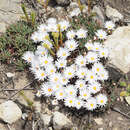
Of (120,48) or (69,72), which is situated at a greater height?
(120,48)

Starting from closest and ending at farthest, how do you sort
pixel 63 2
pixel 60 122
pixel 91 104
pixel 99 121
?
pixel 60 122
pixel 91 104
pixel 99 121
pixel 63 2

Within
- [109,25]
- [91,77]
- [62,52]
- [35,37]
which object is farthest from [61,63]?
[109,25]

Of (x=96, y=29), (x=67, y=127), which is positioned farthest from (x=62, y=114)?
(x=96, y=29)

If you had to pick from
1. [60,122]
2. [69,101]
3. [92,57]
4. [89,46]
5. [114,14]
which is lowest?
[60,122]

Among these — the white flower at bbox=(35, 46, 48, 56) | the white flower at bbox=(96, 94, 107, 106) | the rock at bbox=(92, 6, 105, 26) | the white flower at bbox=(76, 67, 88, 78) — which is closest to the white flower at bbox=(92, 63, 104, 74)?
the white flower at bbox=(76, 67, 88, 78)

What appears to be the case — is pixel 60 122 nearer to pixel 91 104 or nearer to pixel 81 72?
pixel 91 104

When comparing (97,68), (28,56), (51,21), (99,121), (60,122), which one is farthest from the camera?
(51,21)
